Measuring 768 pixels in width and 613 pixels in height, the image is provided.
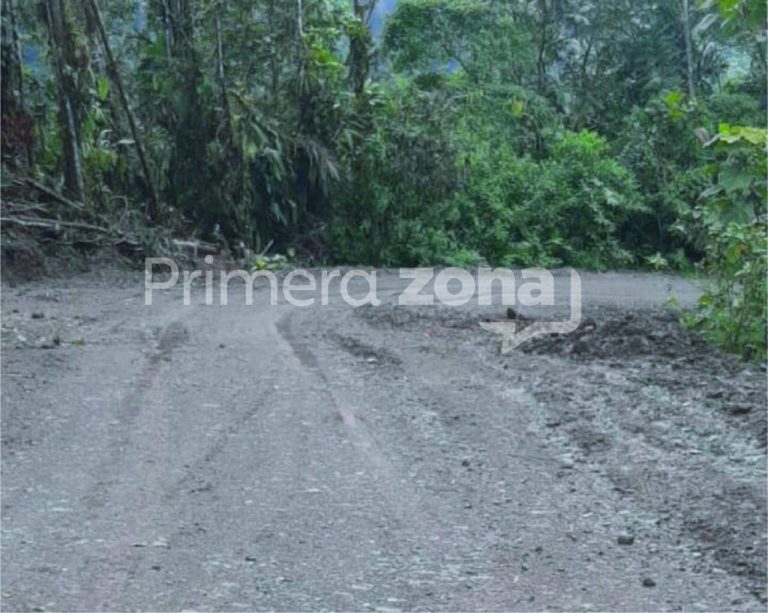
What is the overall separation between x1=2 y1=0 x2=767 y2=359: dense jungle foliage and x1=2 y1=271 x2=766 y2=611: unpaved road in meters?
7.68

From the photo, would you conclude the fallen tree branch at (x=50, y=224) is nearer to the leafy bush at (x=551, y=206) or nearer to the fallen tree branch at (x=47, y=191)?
the fallen tree branch at (x=47, y=191)

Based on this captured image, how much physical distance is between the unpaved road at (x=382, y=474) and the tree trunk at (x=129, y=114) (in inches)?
339

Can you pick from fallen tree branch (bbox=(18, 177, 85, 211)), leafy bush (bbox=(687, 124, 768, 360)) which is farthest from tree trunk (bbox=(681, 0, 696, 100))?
leafy bush (bbox=(687, 124, 768, 360))

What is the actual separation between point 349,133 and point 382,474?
16830mm

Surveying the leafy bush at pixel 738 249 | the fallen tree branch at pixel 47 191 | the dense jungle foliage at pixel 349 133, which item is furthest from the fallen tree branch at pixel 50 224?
the leafy bush at pixel 738 249

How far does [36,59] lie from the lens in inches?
784

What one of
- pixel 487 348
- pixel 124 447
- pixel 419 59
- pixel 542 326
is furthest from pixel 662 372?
pixel 419 59

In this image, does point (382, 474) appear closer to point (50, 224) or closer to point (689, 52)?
point (50, 224)

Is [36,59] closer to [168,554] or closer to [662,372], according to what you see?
[662,372]

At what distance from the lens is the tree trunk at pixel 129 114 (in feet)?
62.2

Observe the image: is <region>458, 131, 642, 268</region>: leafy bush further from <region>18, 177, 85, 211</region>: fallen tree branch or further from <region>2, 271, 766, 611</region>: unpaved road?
<region>2, 271, 766, 611</region>: unpaved road

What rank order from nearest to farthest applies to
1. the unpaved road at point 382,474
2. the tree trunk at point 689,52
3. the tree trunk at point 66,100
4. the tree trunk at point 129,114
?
the unpaved road at point 382,474, the tree trunk at point 66,100, the tree trunk at point 129,114, the tree trunk at point 689,52

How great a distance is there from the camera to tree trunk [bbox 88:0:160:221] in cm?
1897

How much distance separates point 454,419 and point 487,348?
327cm
